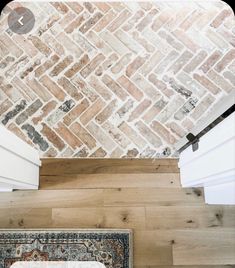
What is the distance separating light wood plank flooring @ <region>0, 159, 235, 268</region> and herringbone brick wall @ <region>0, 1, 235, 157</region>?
11 centimetres

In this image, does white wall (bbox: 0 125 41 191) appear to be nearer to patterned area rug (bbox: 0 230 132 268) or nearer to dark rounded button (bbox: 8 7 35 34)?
patterned area rug (bbox: 0 230 132 268)

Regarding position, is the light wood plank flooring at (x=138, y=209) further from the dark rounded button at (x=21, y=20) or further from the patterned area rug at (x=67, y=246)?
the dark rounded button at (x=21, y=20)

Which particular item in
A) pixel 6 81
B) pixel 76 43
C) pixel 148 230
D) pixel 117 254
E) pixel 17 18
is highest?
pixel 17 18

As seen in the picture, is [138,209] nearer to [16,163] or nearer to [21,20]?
[16,163]

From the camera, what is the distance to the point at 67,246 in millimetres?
1550

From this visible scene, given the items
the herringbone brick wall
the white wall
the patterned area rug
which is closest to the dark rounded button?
the herringbone brick wall

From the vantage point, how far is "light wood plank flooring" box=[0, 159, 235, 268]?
156cm

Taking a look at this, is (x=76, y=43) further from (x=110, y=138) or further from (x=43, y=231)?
(x=43, y=231)

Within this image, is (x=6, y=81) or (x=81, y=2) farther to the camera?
(x=81, y=2)

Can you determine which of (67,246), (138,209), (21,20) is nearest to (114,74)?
(21,20)

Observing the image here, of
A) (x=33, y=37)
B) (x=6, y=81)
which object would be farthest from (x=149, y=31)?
(x=6, y=81)

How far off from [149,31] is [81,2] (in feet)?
1.55

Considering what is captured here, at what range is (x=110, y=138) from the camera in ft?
5.74

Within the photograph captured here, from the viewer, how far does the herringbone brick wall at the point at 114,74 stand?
1756 millimetres
